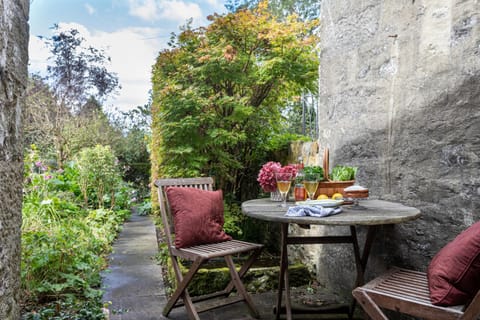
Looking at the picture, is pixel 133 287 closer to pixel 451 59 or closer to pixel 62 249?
pixel 62 249

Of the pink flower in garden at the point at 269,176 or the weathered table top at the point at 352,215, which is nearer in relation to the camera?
the weathered table top at the point at 352,215

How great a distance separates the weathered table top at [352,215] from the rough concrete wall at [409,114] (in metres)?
0.26

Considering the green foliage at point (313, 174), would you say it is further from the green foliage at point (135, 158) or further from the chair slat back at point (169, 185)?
the green foliage at point (135, 158)

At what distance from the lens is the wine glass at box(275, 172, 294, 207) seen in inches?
92.0

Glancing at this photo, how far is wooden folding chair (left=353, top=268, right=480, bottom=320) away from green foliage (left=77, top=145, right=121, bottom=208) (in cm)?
484

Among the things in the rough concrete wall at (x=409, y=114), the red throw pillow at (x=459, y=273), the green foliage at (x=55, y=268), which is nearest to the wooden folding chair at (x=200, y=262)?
the green foliage at (x=55, y=268)

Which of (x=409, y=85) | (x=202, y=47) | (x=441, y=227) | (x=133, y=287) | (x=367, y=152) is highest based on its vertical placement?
(x=202, y=47)

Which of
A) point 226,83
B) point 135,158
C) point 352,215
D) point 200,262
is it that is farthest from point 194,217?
point 135,158

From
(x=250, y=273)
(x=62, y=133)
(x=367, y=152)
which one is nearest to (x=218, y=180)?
(x=250, y=273)

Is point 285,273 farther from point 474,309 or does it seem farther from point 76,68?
point 76,68

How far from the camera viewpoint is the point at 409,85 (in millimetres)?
2312

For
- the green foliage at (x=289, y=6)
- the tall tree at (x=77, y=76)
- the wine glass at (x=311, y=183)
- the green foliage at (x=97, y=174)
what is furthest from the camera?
the tall tree at (x=77, y=76)

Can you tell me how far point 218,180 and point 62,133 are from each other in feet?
13.3

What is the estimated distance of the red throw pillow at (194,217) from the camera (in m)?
2.58
